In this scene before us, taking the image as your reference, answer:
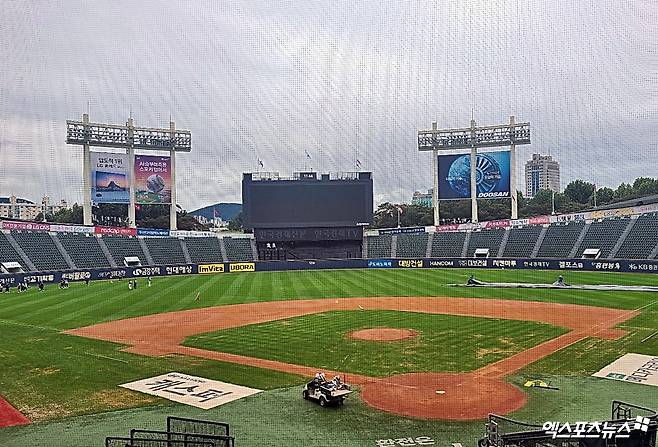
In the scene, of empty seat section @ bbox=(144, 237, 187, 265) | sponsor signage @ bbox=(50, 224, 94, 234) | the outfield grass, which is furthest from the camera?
empty seat section @ bbox=(144, 237, 187, 265)

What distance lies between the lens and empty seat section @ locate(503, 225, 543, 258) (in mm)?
51219

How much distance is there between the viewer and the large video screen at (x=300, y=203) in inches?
2248

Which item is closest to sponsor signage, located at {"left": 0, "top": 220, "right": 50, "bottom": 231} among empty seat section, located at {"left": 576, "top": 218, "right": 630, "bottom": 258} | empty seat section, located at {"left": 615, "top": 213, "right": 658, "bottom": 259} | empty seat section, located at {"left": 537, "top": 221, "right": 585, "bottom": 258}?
empty seat section, located at {"left": 537, "top": 221, "right": 585, "bottom": 258}

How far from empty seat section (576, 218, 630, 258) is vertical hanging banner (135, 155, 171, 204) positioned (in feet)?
124

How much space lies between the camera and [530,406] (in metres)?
11.9

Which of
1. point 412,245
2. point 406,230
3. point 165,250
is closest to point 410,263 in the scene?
point 412,245

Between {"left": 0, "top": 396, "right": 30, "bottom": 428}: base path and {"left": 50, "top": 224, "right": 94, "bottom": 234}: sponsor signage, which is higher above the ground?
{"left": 50, "top": 224, "right": 94, "bottom": 234}: sponsor signage

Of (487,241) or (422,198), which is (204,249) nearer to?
(487,241)

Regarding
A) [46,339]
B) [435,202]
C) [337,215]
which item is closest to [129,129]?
[337,215]

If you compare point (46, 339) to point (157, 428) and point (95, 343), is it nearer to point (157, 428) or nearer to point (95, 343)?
point (95, 343)

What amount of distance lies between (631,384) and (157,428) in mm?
10595

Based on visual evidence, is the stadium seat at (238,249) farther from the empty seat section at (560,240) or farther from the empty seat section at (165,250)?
the empty seat section at (560,240)

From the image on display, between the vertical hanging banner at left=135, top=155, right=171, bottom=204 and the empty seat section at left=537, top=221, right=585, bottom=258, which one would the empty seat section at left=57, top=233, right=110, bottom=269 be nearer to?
the vertical hanging banner at left=135, top=155, right=171, bottom=204

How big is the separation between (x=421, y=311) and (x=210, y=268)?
3016 cm
